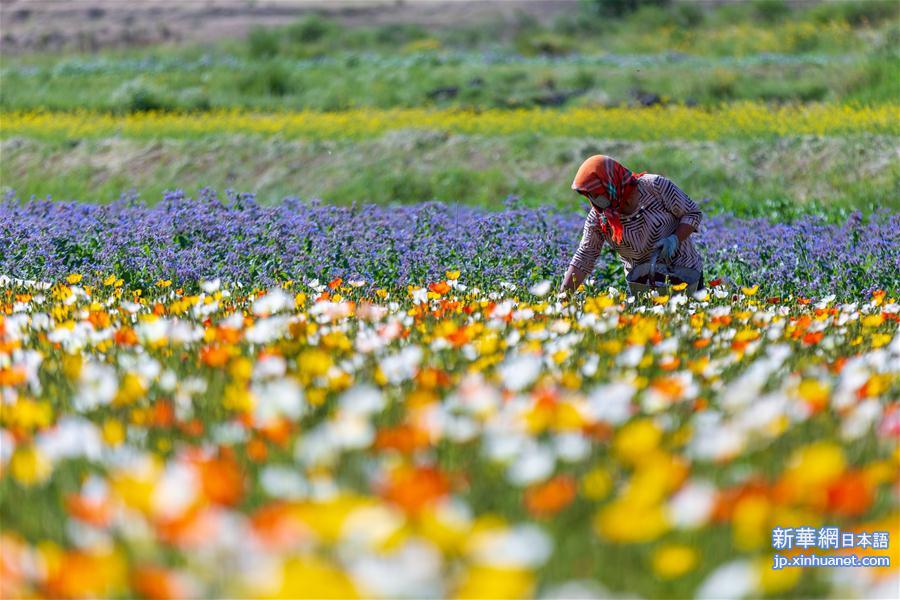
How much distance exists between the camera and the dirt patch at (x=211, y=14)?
51.6 m

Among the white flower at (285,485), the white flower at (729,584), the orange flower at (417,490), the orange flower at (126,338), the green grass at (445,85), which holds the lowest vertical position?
the white flower at (729,584)

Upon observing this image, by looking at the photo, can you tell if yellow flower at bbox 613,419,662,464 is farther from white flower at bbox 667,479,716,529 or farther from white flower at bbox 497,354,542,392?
white flower at bbox 497,354,542,392

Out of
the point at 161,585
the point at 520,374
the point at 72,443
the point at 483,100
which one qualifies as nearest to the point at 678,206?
the point at 520,374

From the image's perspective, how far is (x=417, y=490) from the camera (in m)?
1.33

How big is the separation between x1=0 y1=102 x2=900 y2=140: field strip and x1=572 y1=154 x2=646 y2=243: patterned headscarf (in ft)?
28.5

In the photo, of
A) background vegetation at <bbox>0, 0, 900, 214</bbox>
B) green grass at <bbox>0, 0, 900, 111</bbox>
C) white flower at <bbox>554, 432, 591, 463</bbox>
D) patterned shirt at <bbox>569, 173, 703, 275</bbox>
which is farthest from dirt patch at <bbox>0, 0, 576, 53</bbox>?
white flower at <bbox>554, 432, 591, 463</bbox>

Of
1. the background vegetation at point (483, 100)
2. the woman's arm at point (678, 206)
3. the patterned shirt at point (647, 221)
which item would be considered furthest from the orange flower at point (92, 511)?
the background vegetation at point (483, 100)

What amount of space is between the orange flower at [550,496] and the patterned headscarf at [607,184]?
3.52 metres

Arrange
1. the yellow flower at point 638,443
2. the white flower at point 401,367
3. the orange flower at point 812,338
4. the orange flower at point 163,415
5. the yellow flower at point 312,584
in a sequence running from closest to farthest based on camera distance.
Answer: the yellow flower at point 312,584 < the yellow flower at point 638,443 < the orange flower at point 163,415 < the white flower at point 401,367 < the orange flower at point 812,338

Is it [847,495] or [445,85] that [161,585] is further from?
[445,85]

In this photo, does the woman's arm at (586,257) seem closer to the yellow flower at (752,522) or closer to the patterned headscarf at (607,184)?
the patterned headscarf at (607,184)

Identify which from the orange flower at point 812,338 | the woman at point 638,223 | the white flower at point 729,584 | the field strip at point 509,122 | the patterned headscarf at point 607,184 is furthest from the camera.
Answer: the field strip at point 509,122

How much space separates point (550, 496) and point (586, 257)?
13.9 ft

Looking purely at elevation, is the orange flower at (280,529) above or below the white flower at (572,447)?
below
